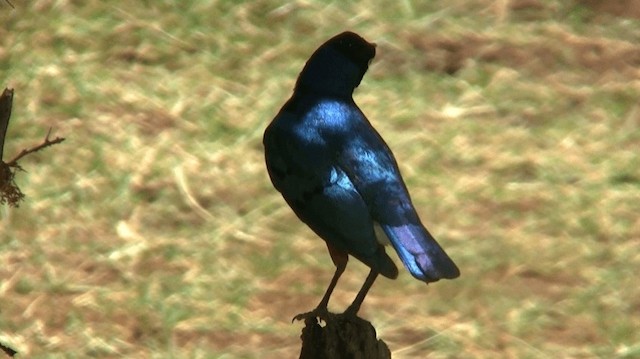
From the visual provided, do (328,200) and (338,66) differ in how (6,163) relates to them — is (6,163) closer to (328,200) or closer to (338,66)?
(328,200)

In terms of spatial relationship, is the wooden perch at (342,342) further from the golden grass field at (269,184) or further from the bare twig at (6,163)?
the golden grass field at (269,184)

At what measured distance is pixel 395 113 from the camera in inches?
275

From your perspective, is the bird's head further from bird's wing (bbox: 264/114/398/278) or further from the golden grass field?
the golden grass field

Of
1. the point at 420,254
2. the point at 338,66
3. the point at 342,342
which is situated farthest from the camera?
the point at 338,66

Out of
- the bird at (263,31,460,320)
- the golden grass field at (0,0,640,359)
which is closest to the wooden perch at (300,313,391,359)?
the bird at (263,31,460,320)

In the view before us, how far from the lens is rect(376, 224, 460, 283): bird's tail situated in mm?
3176

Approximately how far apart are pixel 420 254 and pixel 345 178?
251 mm

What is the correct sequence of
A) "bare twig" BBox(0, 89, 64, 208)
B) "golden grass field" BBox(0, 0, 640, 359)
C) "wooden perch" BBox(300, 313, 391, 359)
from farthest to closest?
"golden grass field" BBox(0, 0, 640, 359) < "wooden perch" BBox(300, 313, 391, 359) < "bare twig" BBox(0, 89, 64, 208)

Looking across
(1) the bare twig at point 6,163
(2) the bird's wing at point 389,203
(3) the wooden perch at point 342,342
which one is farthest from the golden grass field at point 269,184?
(1) the bare twig at point 6,163

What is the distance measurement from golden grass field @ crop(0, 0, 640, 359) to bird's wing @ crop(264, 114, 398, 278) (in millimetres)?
2396

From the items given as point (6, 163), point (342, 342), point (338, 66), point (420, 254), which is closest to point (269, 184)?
point (338, 66)

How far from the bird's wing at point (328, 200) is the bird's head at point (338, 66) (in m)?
0.21

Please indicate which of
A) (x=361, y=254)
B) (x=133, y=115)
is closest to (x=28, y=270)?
(x=133, y=115)

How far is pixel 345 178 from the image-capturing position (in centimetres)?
331
